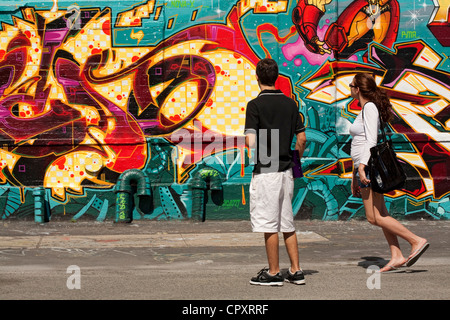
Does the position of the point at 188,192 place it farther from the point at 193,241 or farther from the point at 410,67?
the point at 410,67

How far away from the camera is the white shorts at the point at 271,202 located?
614 centimetres

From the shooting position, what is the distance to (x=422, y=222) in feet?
35.2

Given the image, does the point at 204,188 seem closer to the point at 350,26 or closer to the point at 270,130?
the point at 350,26

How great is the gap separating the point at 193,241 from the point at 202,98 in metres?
2.73

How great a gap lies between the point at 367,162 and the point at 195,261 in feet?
7.11

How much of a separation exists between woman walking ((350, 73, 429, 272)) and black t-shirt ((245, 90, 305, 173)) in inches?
35.4

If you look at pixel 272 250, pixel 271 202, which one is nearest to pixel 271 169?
pixel 271 202

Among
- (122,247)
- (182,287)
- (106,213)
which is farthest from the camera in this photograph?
(106,213)

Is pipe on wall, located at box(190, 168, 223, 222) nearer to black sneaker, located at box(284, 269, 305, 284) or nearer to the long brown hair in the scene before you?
the long brown hair

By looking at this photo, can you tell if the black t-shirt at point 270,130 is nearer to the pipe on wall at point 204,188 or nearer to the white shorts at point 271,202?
the white shorts at point 271,202

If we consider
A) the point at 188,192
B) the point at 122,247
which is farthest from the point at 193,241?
the point at 188,192

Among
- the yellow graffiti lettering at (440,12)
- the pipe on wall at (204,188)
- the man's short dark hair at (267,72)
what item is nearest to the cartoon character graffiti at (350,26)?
the yellow graffiti lettering at (440,12)

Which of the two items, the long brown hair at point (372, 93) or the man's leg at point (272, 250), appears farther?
the long brown hair at point (372, 93)

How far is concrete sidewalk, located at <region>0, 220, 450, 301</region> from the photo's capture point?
5992mm
